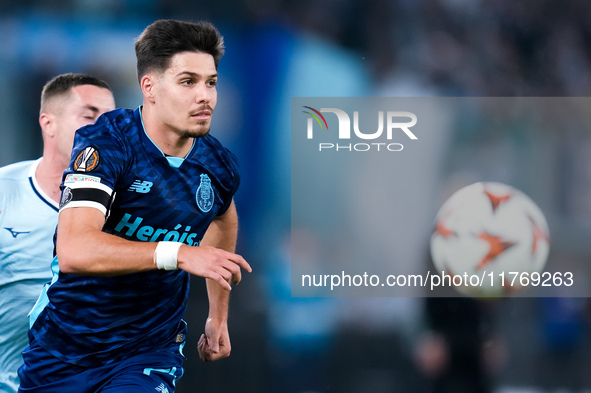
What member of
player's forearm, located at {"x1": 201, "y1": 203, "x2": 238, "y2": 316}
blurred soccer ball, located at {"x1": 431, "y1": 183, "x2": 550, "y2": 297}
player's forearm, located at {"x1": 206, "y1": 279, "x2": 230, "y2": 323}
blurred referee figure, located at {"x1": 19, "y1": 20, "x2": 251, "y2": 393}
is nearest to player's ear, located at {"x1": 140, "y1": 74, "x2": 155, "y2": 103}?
blurred referee figure, located at {"x1": 19, "y1": 20, "x2": 251, "y2": 393}

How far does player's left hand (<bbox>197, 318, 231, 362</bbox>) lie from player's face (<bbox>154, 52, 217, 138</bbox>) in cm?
Answer: 85

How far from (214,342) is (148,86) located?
1.09 m

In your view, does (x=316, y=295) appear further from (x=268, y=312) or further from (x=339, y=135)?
(x=339, y=135)

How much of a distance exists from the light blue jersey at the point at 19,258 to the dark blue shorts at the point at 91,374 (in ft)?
2.69

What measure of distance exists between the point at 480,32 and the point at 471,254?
1.36 meters

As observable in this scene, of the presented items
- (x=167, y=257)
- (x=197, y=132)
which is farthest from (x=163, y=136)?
(x=167, y=257)

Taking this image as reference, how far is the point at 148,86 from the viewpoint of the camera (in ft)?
8.45

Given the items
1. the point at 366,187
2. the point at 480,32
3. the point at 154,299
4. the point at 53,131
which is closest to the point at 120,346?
the point at 154,299

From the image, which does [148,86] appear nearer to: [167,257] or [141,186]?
[141,186]

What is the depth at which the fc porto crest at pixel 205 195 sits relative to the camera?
2580 millimetres

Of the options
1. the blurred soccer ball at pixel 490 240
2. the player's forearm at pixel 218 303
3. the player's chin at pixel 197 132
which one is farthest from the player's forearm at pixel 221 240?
the blurred soccer ball at pixel 490 240

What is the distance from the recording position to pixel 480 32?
4.12m

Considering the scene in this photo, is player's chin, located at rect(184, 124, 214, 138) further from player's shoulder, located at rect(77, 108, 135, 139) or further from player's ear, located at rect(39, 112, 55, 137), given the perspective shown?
player's ear, located at rect(39, 112, 55, 137)

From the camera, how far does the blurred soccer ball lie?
4121 mm
